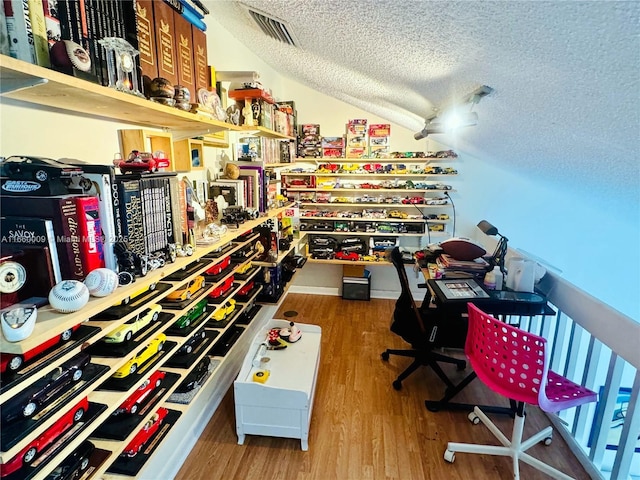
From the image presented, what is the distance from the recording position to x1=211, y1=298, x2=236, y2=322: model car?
5.83ft

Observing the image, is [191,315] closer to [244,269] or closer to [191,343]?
[191,343]

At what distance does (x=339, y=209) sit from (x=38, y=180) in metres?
3.19

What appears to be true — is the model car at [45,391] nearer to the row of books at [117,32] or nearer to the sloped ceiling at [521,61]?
the row of books at [117,32]

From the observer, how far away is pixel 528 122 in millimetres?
1013

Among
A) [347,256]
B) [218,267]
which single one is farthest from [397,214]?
[218,267]

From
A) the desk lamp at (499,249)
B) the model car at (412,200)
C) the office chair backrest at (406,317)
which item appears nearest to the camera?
the desk lamp at (499,249)

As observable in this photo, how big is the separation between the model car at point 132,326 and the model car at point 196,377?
1.71ft

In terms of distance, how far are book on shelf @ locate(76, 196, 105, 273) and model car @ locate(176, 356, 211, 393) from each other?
91 cm

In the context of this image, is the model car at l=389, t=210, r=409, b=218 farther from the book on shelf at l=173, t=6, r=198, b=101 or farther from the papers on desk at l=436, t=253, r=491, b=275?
the book on shelf at l=173, t=6, r=198, b=101

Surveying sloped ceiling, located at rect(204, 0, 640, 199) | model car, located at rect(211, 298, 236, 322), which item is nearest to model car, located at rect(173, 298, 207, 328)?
model car, located at rect(211, 298, 236, 322)

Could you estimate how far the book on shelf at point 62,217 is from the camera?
0.73m

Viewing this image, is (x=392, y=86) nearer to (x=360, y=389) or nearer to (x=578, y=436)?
(x=360, y=389)

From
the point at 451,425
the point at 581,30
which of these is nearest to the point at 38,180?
the point at 581,30

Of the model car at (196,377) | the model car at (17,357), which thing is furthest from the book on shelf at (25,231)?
the model car at (196,377)
